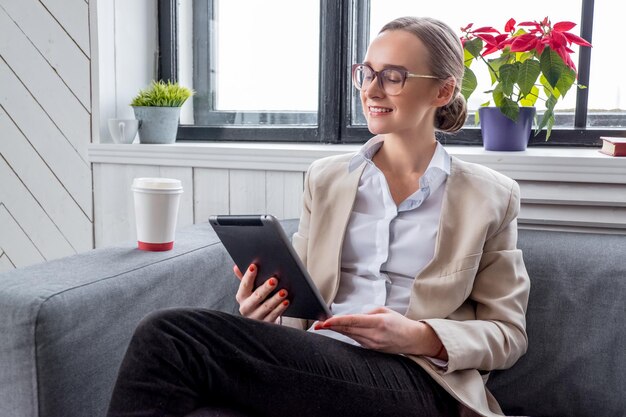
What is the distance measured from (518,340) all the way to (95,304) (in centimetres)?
73

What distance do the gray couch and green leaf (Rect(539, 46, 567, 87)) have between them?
0.34 m

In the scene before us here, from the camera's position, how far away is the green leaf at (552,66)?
1.48m

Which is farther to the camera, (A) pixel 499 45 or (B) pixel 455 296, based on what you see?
(A) pixel 499 45

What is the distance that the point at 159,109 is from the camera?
1.91 meters

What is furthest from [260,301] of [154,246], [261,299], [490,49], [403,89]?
[490,49]

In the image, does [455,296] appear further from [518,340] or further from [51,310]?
[51,310]

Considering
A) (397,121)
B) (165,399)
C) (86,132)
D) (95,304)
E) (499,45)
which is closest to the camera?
(165,399)

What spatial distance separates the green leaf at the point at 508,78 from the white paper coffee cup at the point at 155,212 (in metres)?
0.76

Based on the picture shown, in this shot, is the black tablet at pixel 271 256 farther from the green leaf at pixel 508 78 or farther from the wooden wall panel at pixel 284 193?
the green leaf at pixel 508 78

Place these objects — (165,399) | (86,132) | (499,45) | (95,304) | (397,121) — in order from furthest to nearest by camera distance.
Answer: (86,132), (499,45), (397,121), (95,304), (165,399)

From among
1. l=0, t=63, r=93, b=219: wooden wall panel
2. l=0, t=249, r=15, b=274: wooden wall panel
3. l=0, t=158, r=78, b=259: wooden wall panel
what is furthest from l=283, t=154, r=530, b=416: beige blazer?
l=0, t=249, r=15, b=274: wooden wall panel

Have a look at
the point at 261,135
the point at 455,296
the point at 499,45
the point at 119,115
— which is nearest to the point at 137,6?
the point at 119,115

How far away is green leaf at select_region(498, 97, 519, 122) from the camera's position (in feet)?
5.04

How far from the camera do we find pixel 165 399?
3.17 ft
